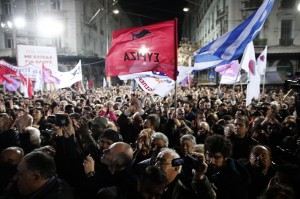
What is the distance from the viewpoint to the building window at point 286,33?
31253mm

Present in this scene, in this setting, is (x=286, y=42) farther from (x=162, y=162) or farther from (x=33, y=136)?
(x=162, y=162)

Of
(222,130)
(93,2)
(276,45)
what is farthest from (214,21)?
(222,130)

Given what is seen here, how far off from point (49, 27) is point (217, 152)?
31.3 m

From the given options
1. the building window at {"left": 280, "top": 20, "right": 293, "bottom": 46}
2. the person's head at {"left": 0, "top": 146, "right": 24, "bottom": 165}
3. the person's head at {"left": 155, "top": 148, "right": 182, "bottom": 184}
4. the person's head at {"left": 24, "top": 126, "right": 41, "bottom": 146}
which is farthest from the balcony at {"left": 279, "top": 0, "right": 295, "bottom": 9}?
the person's head at {"left": 0, "top": 146, "right": 24, "bottom": 165}

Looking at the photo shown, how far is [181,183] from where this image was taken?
9.71 ft

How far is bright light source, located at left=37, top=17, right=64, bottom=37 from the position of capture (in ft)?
102

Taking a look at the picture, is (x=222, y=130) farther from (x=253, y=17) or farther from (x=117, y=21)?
(x=117, y=21)

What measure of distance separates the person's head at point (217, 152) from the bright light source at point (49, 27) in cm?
3099

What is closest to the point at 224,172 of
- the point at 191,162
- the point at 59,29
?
A: the point at 191,162

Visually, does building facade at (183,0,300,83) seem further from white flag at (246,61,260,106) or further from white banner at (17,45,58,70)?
white flag at (246,61,260,106)

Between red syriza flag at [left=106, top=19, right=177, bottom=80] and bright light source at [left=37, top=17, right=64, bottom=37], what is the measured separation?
1062 inches

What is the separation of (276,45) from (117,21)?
109ft

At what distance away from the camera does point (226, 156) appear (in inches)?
129

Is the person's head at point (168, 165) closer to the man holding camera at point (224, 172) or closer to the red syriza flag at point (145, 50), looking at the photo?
the man holding camera at point (224, 172)
